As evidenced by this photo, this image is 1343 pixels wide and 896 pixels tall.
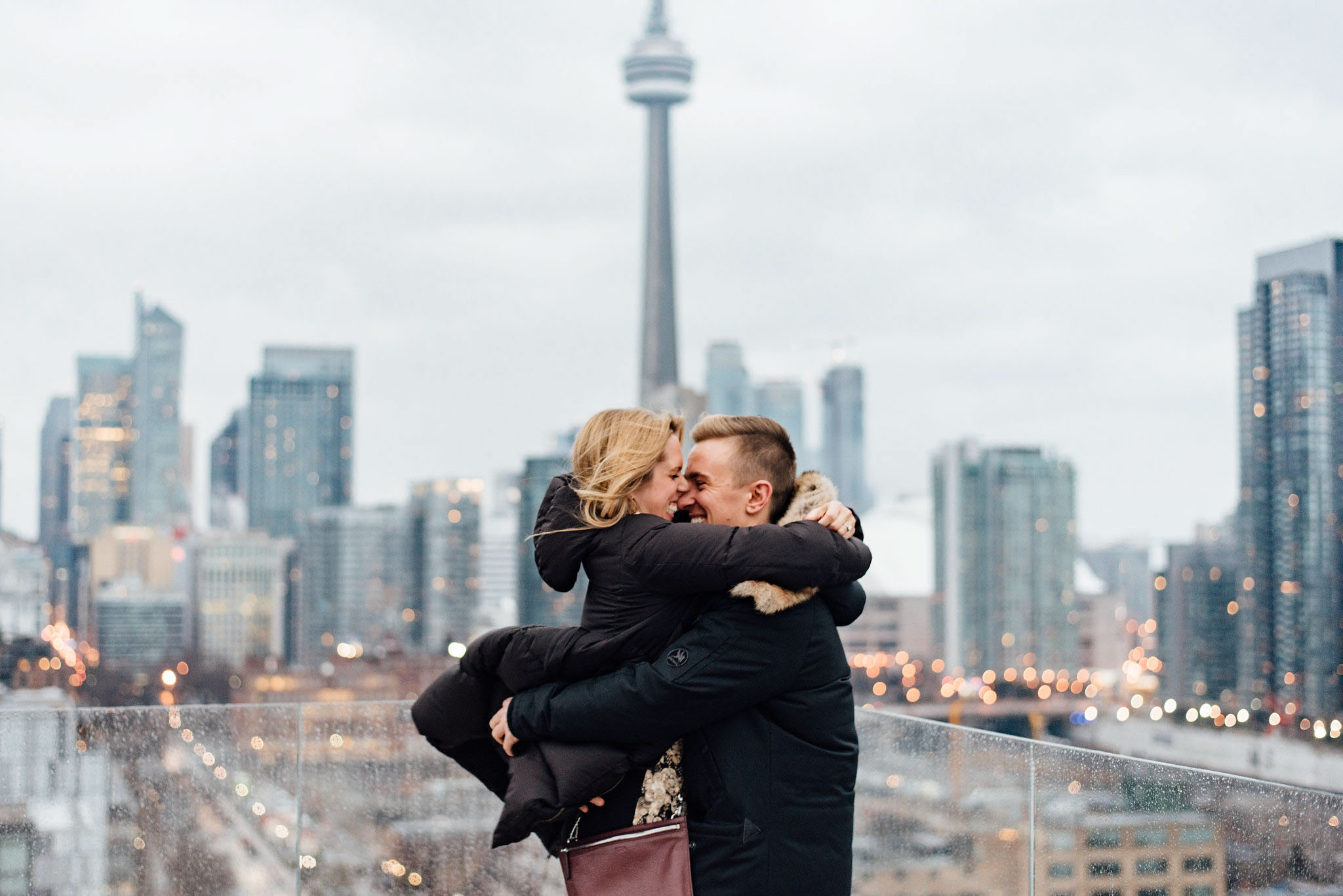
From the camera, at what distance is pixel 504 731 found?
1.78 meters

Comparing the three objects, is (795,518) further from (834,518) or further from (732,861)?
(732,861)

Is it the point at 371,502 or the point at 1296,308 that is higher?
the point at 1296,308

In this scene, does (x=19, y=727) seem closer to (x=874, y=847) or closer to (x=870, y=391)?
(x=874, y=847)

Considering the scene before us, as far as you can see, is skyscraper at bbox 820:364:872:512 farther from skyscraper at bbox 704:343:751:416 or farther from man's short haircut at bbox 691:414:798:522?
man's short haircut at bbox 691:414:798:522

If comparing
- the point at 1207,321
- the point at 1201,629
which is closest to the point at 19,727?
the point at 1201,629

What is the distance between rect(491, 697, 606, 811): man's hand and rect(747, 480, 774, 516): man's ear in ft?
1.40

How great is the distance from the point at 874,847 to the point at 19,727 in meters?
1.97

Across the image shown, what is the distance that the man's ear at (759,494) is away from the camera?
1747 millimetres

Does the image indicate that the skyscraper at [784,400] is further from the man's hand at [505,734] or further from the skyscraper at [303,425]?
the man's hand at [505,734]

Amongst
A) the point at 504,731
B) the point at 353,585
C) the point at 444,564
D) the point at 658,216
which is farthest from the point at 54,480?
the point at 504,731

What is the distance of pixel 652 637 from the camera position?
1.69 metres

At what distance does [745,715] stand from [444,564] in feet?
222

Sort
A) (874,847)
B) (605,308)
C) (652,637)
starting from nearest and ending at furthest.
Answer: (652,637) → (874,847) → (605,308)

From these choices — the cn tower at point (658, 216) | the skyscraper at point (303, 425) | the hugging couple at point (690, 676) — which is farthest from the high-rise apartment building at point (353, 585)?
the hugging couple at point (690, 676)
